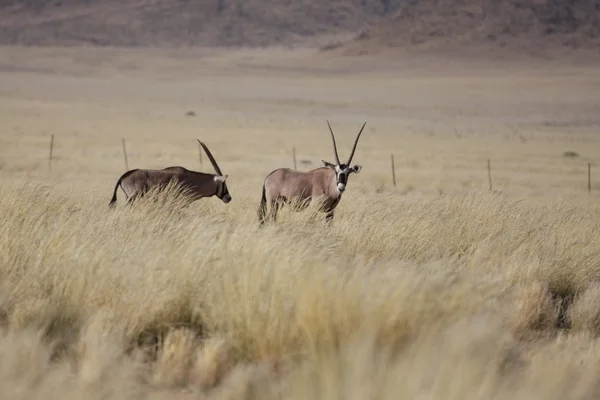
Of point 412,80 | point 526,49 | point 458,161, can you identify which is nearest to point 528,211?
point 458,161

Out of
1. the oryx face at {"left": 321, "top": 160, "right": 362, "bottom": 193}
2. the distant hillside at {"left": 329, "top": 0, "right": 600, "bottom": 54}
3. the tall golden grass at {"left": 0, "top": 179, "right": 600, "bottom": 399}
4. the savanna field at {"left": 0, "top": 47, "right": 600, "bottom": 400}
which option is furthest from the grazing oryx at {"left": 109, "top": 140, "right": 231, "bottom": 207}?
the distant hillside at {"left": 329, "top": 0, "right": 600, "bottom": 54}

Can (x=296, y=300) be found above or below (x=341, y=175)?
below

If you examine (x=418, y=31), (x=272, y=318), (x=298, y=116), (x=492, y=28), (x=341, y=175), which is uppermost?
(x=418, y=31)

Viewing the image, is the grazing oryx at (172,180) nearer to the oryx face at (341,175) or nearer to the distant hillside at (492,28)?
the oryx face at (341,175)

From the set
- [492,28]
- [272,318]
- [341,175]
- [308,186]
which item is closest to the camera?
[272,318]

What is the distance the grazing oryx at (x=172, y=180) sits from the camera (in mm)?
12148

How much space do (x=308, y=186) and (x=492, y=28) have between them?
146 metres

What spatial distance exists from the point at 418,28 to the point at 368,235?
501 feet

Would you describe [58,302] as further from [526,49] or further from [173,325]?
[526,49]

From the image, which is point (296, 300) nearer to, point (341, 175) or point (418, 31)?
point (341, 175)

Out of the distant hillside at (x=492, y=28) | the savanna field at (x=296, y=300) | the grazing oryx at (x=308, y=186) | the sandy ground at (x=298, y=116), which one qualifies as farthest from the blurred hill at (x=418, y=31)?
the savanna field at (x=296, y=300)

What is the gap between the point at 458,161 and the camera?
4341 cm

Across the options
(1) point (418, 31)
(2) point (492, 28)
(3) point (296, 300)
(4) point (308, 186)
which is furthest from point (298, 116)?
(2) point (492, 28)

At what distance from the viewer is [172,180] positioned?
12.1 m
